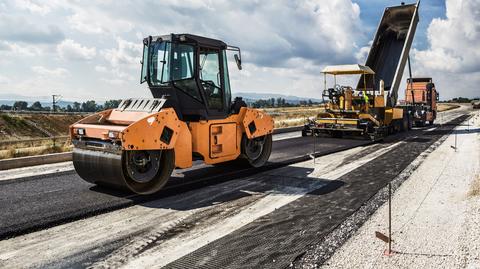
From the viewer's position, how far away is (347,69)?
15156 mm

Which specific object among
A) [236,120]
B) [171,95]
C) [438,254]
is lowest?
[438,254]

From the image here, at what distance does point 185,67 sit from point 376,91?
11.3 metres

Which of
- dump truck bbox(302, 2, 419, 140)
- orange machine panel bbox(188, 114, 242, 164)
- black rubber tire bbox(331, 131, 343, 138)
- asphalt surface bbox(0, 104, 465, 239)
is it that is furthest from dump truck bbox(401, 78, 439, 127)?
orange machine panel bbox(188, 114, 242, 164)

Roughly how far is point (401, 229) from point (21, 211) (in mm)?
5131

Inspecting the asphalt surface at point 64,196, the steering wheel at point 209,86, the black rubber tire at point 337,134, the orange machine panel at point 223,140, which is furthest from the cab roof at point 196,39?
the black rubber tire at point 337,134

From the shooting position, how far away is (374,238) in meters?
4.53

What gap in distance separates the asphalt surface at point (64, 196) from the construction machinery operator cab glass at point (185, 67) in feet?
5.11

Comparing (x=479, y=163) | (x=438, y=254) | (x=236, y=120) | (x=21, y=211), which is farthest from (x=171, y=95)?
(x=479, y=163)

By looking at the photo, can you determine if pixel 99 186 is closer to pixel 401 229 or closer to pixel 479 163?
pixel 401 229

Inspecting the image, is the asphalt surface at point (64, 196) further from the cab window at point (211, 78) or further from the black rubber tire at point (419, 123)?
the black rubber tire at point (419, 123)

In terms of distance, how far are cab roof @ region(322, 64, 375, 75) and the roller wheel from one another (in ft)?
23.8

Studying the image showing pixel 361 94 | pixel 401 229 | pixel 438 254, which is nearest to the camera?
pixel 438 254

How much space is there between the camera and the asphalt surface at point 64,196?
16.8 ft

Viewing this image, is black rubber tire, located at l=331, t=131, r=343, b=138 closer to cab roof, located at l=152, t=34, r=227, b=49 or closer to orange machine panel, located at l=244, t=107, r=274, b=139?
orange machine panel, located at l=244, t=107, r=274, b=139
